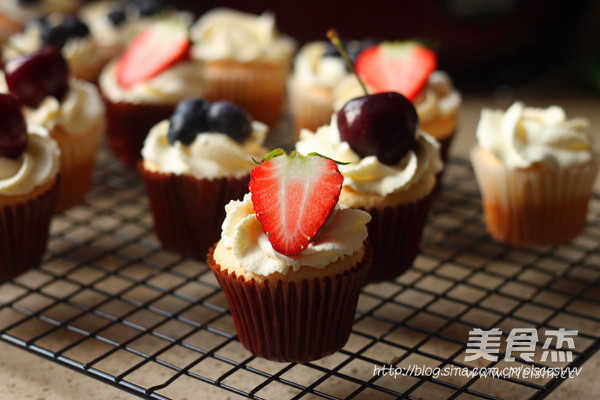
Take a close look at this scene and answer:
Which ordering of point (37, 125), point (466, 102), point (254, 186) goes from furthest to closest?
point (466, 102)
point (37, 125)
point (254, 186)

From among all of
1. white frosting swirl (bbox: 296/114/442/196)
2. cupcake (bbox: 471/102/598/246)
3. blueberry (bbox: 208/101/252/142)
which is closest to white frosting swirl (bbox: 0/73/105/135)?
blueberry (bbox: 208/101/252/142)

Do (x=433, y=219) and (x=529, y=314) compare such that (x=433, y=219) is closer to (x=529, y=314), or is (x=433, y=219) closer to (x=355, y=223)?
(x=529, y=314)

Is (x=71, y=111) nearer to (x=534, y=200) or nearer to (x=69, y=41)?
(x=69, y=41)

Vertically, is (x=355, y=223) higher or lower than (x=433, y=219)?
higher

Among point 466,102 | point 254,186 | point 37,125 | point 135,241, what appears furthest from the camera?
point 466,102

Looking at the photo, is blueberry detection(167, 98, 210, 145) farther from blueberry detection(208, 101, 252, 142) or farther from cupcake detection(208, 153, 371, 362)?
cupcake detection(208, 153, 371, 362)

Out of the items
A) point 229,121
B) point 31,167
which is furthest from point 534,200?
point 31,167

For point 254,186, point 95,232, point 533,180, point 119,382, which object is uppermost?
point 254,186

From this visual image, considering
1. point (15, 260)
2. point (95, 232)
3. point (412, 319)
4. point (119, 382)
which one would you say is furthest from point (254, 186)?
point (95, 232)
